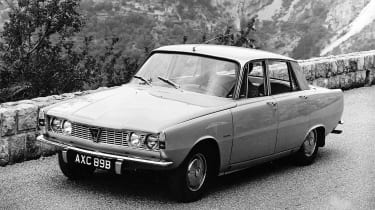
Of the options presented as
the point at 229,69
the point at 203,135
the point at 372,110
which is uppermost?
the point at 229,69

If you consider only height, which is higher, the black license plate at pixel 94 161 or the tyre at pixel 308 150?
the black license plate at pixel 94 161

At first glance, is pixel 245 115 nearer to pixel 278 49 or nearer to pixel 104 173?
pixel 104 173

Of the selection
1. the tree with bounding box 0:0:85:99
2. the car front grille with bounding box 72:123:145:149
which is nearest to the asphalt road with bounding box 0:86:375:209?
the car front grille with bounding box 72:123:145:149

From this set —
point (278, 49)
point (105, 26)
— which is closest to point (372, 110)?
point (105, 26)

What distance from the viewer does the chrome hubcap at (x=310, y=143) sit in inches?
300

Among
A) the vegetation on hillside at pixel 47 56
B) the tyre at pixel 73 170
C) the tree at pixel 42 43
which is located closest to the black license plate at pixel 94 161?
the tyre at pixel 73 170

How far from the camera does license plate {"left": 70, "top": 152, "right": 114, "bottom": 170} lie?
5367 mm

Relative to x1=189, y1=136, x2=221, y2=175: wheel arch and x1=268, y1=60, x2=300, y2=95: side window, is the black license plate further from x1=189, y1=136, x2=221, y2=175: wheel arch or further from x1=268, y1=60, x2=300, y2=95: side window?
x1=268, y1=60, x2=300, y2=95: side window

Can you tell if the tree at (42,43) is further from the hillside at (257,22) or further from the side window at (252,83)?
the hillside at (257,22)

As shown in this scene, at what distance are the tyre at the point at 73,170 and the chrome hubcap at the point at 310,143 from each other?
274 centimetres

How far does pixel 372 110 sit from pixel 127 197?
7602 millimetres

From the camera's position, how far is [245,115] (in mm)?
6207

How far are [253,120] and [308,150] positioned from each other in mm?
1620

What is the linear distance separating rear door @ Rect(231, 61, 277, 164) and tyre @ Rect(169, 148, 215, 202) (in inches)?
15.2
